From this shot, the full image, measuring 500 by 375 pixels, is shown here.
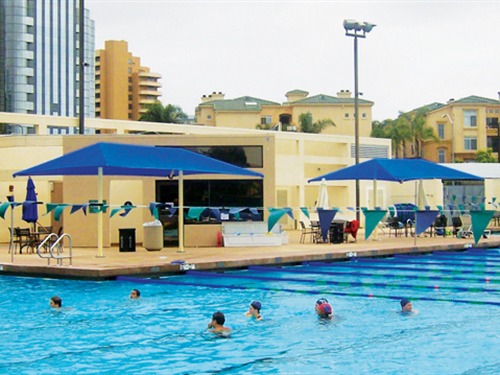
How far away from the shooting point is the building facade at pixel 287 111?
3066 inches

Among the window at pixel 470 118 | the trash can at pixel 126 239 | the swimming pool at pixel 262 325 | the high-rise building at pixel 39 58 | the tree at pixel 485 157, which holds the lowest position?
the swimming pool at pixel 262 325

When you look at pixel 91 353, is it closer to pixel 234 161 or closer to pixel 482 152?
pixel 234 161

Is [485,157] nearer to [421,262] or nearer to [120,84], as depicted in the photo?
[421,262]

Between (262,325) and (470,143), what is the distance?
226 feet

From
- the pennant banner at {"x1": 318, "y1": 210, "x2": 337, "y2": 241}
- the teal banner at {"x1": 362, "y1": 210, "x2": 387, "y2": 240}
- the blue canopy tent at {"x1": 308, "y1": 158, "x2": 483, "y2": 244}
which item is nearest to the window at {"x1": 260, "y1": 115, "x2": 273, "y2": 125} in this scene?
the blue canopy tent at {"x1": 308, "y1": 158, "x2": 483, "y2": 244}

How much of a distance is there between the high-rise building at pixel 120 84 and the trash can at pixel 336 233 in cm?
9712

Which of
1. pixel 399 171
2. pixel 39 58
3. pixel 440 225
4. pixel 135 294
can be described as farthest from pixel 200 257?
pixel 39 58

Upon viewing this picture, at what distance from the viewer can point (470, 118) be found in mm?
78062

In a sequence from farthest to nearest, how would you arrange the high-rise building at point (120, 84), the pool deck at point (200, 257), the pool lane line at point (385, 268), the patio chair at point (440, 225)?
1. the high-rise building at point (120, 84)
2. the patio chair at point (440, 225)
3. the pool lane line at point (385, 268)
4. the pool deck at point (200, 257)

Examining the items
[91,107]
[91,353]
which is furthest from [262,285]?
[91,107]

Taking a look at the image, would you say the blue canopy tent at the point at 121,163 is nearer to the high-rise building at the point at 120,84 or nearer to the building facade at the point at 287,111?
the building facade at the point at 287,111

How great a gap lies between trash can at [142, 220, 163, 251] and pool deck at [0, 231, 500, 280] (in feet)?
0.88

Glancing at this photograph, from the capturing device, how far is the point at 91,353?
10.5 metres

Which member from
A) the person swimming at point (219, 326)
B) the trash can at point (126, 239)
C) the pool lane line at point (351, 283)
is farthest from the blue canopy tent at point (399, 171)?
the person swimming at point (219, 326)
